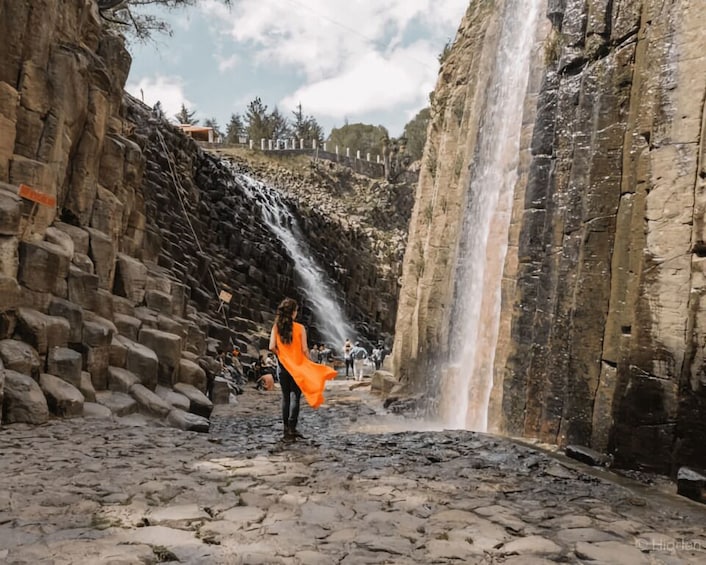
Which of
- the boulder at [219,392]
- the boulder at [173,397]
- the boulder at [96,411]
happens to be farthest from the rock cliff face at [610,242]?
the boulder at [219,392]

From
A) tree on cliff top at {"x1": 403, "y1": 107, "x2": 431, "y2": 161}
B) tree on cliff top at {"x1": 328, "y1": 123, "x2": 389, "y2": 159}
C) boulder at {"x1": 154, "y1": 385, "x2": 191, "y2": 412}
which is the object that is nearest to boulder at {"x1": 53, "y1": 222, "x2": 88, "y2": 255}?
boulder at {"x1": 154, "y1": 385, "x2": 191, "y2": 412}

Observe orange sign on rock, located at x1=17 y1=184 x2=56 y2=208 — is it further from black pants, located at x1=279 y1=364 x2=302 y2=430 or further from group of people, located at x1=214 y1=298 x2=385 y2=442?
black pants, located at x1=279 y1=364 x2=302 y2=430

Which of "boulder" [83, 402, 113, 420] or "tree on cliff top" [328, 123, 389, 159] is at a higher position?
"tree on cliff top" [328, 123, 389, 159]

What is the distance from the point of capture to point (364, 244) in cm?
4578

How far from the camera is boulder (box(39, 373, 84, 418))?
7.44m

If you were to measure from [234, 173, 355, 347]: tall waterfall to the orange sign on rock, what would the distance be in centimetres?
2363

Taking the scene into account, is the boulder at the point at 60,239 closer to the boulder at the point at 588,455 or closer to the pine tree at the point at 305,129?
the boulder at the point at 588,455

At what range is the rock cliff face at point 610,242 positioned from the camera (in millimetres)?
5816

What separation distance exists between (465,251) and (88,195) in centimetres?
836

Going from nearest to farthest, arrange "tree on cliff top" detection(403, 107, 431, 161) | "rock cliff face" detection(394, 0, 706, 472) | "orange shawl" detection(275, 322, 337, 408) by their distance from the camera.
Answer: "rock cliff face" detection(394, 0, 706, 472), "orange shawl" detection(275, 322, 337, 408), "tree on cliff top" detection(403, 107, 431, 161)

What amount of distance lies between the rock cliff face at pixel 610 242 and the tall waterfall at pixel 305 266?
23068 mm

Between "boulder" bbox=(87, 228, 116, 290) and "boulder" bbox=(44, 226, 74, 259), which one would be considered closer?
"boulder" bbox=(44, 226, 74, 259)

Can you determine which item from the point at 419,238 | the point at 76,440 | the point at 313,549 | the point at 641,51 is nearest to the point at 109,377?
the point at 76,440

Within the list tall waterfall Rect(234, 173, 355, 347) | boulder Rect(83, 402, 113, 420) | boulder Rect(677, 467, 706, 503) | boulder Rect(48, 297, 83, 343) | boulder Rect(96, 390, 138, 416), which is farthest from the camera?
tall waterfall Rect(234, 173, 355, 347)
